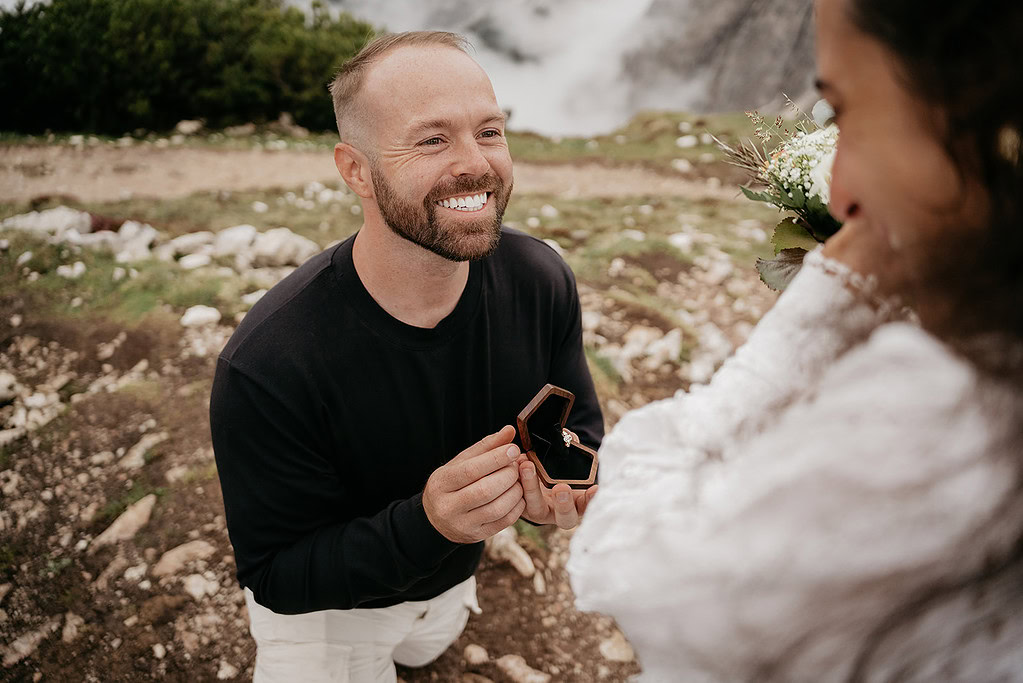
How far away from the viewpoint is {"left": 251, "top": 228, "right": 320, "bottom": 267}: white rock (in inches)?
255

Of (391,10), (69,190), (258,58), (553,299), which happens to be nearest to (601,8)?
(391,10)

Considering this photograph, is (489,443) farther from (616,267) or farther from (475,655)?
(616,267)

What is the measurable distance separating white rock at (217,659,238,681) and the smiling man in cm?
45

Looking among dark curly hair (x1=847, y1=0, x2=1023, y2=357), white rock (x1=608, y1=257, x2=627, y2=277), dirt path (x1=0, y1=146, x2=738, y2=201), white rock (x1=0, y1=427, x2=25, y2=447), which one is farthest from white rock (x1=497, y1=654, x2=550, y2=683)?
dirt path (x1=0, y1=146, x2=738, y2=201)

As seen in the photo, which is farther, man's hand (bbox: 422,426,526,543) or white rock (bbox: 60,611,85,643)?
white rock (bbox: 60,611,85,643)

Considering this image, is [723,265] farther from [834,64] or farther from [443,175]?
[834,64]

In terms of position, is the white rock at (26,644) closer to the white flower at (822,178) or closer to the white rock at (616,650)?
the white rock at (616,650)

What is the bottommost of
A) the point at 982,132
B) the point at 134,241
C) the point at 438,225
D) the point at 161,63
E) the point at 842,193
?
the point at 161,63

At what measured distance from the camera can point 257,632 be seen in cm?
251

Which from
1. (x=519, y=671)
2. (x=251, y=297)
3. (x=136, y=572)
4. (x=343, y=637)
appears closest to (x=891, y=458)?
(x=343, y=637)

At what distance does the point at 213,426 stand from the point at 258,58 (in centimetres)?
2062

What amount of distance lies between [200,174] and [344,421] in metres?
11.5

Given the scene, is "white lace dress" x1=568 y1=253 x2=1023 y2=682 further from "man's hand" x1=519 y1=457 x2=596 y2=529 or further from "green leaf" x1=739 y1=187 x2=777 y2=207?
"green leaf" x1=739 y1=187 x2=777 y2=207

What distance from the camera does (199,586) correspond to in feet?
10.3
